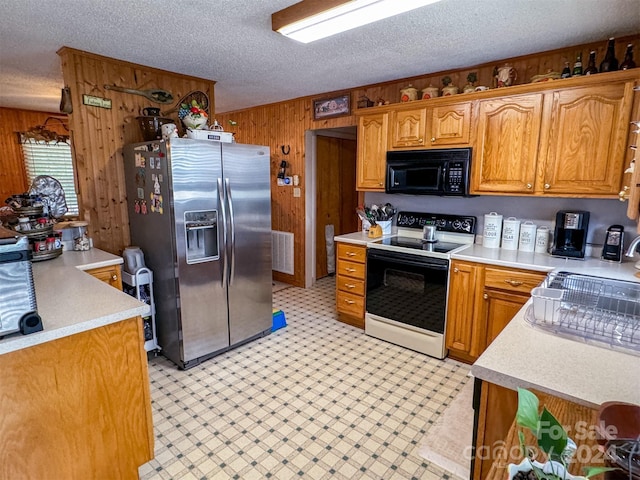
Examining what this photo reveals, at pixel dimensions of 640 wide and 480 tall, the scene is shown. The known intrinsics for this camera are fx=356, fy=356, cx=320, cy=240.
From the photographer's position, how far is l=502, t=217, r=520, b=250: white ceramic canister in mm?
2883

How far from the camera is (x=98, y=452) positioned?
1.57 metres

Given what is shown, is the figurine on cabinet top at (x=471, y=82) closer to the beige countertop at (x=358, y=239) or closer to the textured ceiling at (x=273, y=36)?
the textured ceiling at (x=273, y=36)

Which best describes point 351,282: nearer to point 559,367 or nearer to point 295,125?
point 295,125

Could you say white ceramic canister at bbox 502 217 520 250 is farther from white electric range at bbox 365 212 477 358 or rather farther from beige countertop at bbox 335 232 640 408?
beige countertop at bbox 335 232 640 408

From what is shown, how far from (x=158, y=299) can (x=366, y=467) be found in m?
2.01

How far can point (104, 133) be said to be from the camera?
297cm

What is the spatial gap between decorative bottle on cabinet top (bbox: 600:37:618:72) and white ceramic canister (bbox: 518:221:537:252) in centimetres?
114

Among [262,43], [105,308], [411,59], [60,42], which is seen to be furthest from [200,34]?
[105,308]

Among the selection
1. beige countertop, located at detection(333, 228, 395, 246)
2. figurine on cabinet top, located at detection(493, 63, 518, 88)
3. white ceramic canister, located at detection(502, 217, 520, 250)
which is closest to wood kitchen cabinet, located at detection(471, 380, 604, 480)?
white ceramic canister, located at detection(502, 217, 520, 250)

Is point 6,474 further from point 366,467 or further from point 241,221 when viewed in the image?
point 241,221

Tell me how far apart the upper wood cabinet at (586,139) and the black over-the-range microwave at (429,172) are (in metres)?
0.57

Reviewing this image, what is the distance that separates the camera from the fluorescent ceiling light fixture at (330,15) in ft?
5.95

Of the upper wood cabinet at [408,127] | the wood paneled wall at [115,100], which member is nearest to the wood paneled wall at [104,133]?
the wood paneled wall at [115,100]

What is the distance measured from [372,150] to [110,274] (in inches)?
98.1
